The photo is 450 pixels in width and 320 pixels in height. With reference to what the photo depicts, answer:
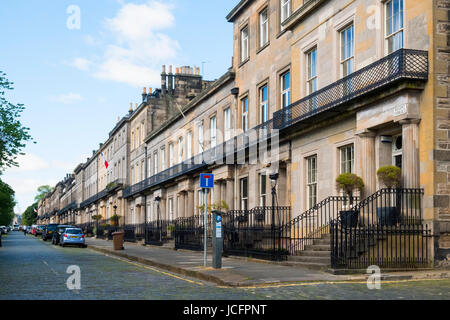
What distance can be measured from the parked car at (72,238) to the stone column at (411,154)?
95.9 ft

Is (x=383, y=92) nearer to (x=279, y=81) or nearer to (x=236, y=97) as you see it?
(x=279, y=81)

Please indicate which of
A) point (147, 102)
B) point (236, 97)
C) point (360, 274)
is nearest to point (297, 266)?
point (360, 274)

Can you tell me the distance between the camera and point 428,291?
11633mm

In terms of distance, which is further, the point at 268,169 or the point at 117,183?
the point at 117,183

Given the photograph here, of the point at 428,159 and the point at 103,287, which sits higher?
the point at 428,159

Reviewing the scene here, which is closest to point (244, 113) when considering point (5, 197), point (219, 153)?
point (219, 153)

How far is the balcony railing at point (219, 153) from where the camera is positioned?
83.6 ft

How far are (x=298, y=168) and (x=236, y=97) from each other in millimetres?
8747

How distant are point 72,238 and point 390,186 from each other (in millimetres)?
29420

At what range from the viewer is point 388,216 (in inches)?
623

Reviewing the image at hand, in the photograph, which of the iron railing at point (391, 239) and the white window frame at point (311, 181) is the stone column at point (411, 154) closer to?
the iron railing at point (391, 239)

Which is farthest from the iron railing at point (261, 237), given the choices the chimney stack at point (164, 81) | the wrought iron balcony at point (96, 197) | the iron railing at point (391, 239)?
the wrought iron balcony at point (96, 197)

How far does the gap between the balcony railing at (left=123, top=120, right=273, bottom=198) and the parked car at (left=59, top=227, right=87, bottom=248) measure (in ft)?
22.1

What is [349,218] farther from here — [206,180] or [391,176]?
[206,180]
